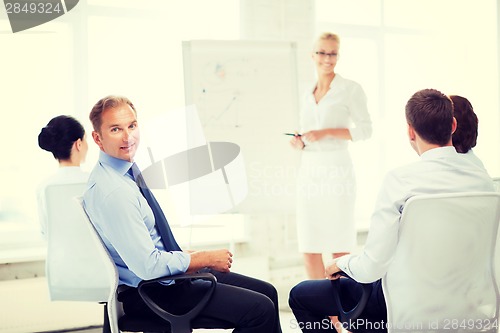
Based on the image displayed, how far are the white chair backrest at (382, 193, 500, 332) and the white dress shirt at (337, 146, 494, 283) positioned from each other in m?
0.04

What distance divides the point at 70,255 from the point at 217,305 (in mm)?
977

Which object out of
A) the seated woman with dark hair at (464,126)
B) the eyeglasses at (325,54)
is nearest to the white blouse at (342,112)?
the eyeglasses at (325,54)

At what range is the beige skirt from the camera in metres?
3.40

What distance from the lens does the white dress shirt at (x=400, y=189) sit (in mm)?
1727

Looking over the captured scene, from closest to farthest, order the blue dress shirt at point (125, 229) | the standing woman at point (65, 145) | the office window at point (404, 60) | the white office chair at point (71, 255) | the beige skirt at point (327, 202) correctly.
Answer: the blue dress shirt at point (125, 229) < the white office chair at point (71, 255) < the standing woman at point (65, 145) < the beige skirt at point (327, 202) < the office window at point (404, 60)

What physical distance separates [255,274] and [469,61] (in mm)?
2811

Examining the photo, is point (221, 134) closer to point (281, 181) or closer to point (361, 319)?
point (281, 181)

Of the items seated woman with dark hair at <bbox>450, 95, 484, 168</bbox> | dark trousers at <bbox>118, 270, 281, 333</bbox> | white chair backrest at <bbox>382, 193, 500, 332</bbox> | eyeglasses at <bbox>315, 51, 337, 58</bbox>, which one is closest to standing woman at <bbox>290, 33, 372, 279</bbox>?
eyeglasses at <bbox>315, 51, 337, 58</bbox>

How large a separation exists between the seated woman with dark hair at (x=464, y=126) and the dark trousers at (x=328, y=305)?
684mm

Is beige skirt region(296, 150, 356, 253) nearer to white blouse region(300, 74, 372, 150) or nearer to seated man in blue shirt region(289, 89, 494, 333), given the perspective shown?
white blouse region(300, 74, 372, 150)

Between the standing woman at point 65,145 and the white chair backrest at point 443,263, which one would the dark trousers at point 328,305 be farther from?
the standing woman at point 65,145

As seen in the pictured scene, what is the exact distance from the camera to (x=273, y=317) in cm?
196

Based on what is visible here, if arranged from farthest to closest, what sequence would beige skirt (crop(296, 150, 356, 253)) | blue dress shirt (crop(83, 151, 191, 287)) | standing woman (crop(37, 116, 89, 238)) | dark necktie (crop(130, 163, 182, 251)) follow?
beige skirt (crop(296, 150, 356, 253))
standing woman (crop(37, 116, 89, 238))
dark necktie (crop(130, 163, 182, 251))
blue dress shirt (crop(83, 151, 191, 287))

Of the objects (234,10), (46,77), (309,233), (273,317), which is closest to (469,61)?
(234,10)
